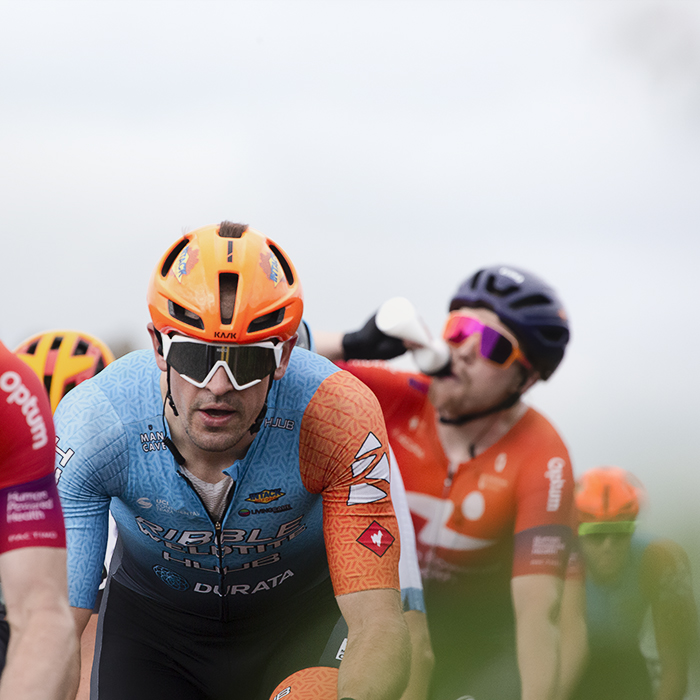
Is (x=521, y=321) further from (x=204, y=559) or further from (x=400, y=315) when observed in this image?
(x=204, y=559)

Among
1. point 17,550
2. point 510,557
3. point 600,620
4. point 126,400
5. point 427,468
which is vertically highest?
point 126,400

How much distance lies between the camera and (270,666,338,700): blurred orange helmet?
3162mm

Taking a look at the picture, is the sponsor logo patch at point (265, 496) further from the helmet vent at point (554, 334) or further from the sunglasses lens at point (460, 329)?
the helmet vent at point (554, 334)

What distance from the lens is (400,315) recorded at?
546cm

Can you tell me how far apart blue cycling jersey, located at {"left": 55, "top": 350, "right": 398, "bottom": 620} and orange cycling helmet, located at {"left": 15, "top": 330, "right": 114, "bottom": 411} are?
7.44ft

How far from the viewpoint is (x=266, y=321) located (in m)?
3.45

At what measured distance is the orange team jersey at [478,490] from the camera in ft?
18.0

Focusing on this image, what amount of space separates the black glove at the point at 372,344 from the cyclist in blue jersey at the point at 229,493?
60.4 inches

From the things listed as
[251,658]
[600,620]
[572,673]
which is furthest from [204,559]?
[600,620]

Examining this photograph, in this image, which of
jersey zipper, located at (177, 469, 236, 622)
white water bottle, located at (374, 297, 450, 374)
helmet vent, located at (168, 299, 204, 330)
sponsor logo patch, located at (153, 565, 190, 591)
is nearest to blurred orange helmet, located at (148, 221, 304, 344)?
helmet vent, located at (168, 299, 204, 330)

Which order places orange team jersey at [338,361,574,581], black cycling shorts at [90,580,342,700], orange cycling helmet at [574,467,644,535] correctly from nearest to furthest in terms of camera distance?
black cycling shorts at [90,580,342,700], orange team jersey at [338,361,574,581], orange cycling helmet at [574,467,644,535]

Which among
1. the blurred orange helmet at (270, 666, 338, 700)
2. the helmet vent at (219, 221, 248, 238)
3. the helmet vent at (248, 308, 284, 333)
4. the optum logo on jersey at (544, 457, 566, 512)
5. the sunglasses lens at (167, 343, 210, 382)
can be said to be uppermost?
the helmet vent at (219, 221, 248, 238)

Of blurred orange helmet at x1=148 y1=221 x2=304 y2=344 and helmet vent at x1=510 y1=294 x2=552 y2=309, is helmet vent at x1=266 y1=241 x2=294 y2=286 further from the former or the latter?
helmet vent at x1=510 y1=294 x2=552 y2=309

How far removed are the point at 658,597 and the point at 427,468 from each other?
2.07 m
